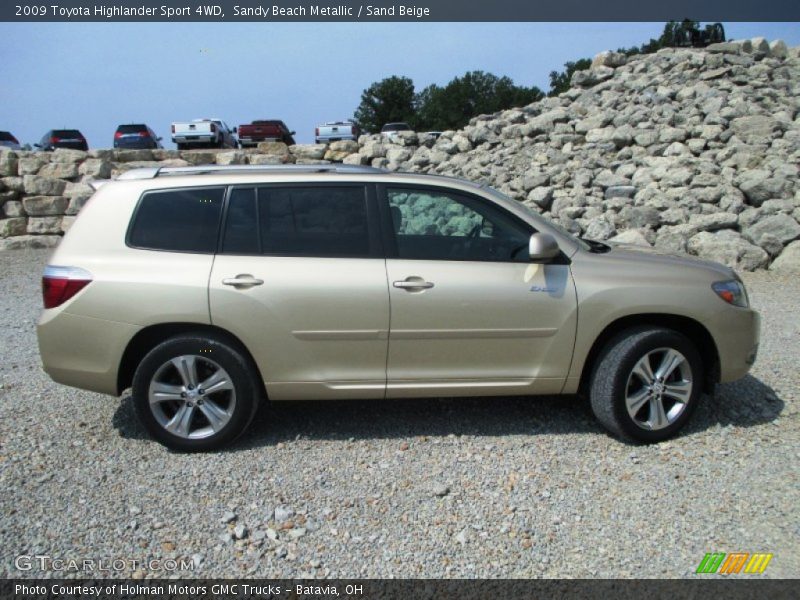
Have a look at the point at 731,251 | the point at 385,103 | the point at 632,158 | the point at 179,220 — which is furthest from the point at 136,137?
the point at 385,103

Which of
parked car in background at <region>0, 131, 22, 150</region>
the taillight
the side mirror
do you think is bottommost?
parked car in background at <region>0, 131, 22, 150</region>

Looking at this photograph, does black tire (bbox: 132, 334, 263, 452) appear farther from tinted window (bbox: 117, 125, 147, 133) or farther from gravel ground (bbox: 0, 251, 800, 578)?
tinted window (bbox: 117, 125, 147, 133)

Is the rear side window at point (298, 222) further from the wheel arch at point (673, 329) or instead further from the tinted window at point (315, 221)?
the wheel arch at point (673, 329)

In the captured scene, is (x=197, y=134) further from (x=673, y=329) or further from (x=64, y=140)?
(x=673, y=329)

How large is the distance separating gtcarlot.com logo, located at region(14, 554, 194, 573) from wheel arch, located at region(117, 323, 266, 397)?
1.30 meters

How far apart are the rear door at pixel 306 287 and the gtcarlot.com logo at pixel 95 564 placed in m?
1.35

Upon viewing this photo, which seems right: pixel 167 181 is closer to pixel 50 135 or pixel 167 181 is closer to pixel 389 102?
pixel 50 135

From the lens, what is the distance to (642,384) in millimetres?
4258

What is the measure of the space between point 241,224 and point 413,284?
1.20 m

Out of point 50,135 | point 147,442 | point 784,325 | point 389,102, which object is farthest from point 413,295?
point 389,102

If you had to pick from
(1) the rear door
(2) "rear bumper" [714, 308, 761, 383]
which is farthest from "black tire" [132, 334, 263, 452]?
(2) "rear bumper" [714, 308, 761, 383]

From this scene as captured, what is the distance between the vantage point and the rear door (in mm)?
4066

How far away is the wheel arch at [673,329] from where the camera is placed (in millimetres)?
4305

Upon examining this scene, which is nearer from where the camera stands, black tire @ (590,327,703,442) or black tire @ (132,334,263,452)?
black tire @ (132,334,263,452)
